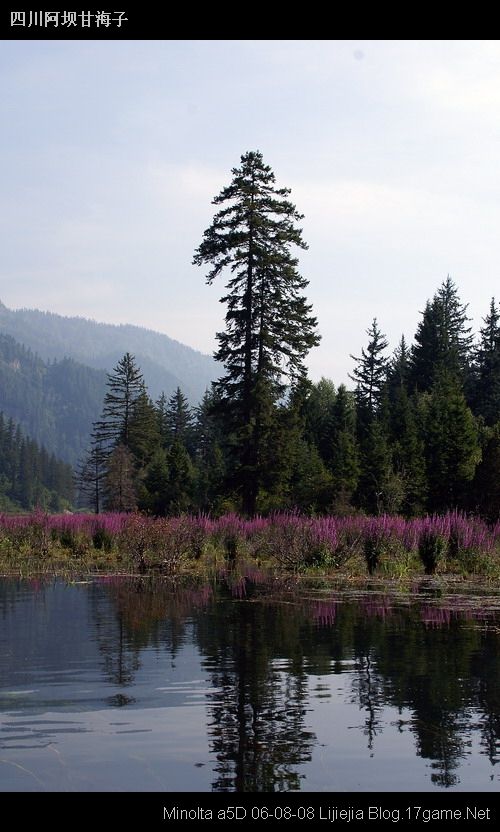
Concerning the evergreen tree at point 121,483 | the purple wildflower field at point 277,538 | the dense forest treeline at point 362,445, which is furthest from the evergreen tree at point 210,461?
the purple wildflower field at point 277,538

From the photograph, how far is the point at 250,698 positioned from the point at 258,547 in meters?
16.4

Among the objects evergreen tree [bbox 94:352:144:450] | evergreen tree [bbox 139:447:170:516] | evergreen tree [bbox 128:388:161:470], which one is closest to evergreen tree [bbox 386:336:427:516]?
evergreen tree [bbox 139:447:170:516]

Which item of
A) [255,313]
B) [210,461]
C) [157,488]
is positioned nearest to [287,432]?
[255,313]

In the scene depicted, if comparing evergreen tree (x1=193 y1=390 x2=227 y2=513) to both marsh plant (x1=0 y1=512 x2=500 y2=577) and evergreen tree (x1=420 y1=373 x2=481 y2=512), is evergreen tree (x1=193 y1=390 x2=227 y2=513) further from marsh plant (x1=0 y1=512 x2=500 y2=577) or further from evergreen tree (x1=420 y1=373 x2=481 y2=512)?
marsh plant (x1=0 y1=512 x2=500 y2=577)

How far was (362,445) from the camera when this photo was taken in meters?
56.4

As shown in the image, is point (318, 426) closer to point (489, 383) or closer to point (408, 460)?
point (489, 383)

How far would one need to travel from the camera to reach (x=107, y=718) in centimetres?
778

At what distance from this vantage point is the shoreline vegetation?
21.0 meters

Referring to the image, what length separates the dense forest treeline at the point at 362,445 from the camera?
40.4 metres

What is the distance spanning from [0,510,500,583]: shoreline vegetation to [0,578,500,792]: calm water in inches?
236

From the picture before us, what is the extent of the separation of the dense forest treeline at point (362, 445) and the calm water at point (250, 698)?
1825 cm

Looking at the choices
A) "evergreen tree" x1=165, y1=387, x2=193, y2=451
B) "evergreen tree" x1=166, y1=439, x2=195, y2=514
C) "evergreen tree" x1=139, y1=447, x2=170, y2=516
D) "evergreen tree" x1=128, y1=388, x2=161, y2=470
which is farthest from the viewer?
"evergreen tree" x1=165, y1=387, x2=193, y2=451

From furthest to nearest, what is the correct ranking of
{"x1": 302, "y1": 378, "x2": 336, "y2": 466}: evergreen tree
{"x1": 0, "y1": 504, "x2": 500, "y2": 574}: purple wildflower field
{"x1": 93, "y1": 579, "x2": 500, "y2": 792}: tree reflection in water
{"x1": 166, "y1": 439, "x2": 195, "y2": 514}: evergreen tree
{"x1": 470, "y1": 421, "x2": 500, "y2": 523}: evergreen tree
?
{"x1": 302, "y1": 378, "x2": 336, "y2": 466}: evergreen tree
{"x1": 166, "y1": 439, "x2": 195, "y2": 514}: evergreen tree
{"x1": 470, "y1": 421, "x2": 500, "y2": 523}: evergreen tree
{"x1": 0, "y1": 504, "x2": 500, "y2": 574}: purple wildflower field
{"x1": 93, "y1": 579, "x2": 500, "y2": 792}: tree reflection in water
